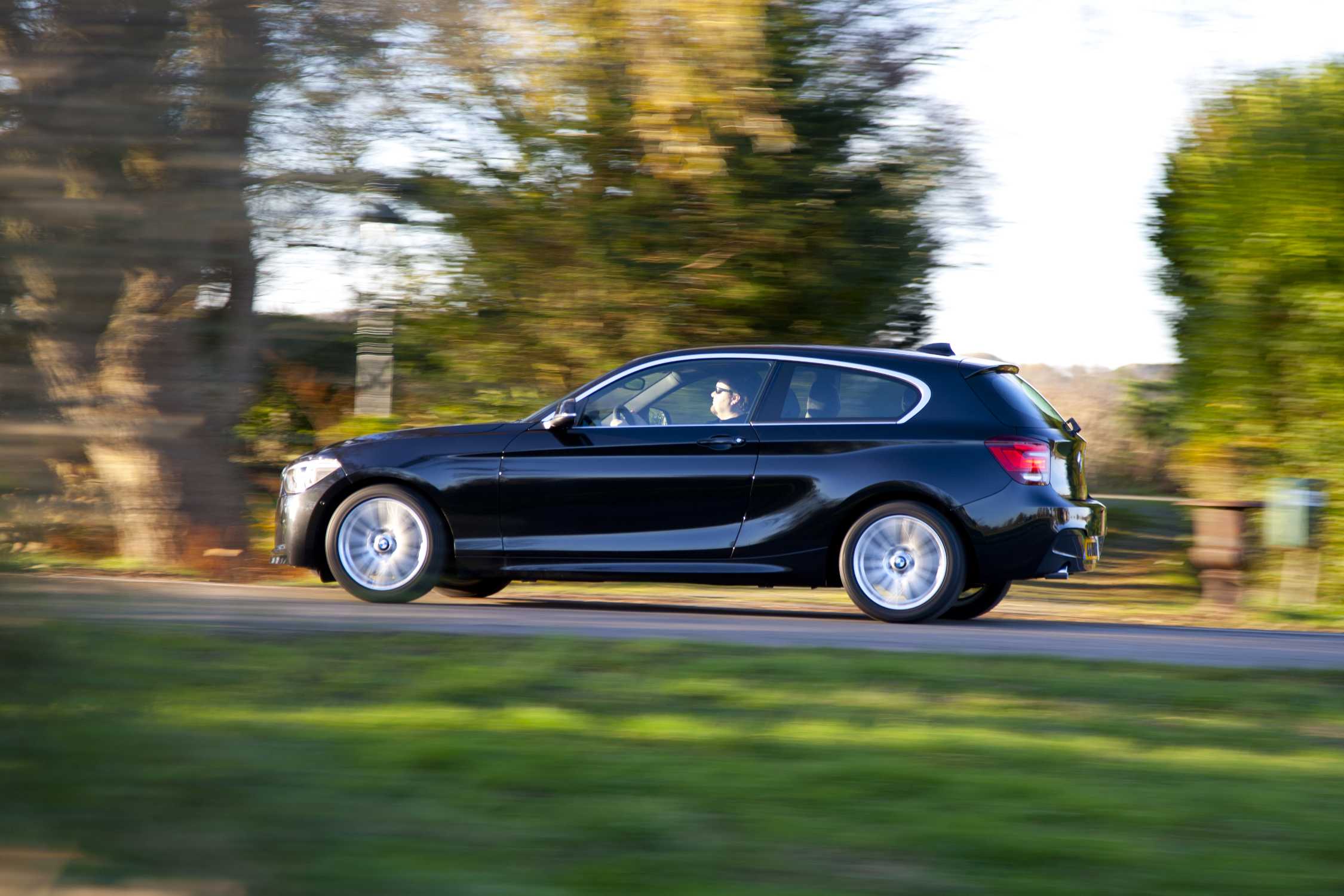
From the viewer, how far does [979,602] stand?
9281 millimetres

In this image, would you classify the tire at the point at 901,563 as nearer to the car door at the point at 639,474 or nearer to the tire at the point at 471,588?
the car door at the point at 639,474

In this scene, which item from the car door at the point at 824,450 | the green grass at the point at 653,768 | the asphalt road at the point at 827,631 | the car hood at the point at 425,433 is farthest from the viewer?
the car hood at the point at 425,433

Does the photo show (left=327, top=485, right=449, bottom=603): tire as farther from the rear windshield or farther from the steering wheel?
the rear windshield

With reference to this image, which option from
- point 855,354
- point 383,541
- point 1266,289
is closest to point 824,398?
point 855,354

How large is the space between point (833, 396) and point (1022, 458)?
3.74 ft

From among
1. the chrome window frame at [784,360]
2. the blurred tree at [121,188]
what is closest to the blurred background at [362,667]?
the blurred tree at [121,188]

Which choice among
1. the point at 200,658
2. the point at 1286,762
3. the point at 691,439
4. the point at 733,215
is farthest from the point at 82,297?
the point at 733,215

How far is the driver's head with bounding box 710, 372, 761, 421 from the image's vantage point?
8.73 metres

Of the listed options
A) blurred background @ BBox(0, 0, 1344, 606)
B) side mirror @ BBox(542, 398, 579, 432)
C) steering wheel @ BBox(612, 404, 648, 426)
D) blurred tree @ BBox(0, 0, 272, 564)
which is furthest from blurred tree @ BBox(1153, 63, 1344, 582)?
blurred tree @ BBox(0, 0, 272, 564)

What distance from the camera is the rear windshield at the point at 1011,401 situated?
27.5 feet

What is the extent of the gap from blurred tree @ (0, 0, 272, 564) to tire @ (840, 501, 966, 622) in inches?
222

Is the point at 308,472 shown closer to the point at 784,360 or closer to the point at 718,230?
the point at 784,360

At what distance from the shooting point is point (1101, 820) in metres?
4.06

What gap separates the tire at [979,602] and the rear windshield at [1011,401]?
1.16 m
